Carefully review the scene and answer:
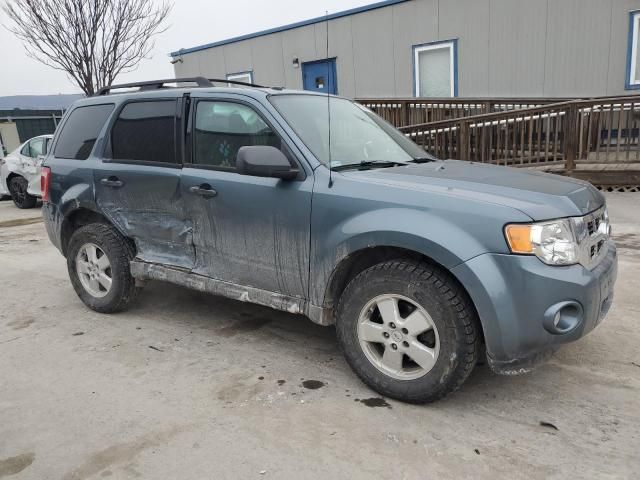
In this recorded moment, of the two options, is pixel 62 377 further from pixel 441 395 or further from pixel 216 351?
pixel 441 395

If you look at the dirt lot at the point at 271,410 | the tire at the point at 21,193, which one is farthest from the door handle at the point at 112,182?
the tire at the point at 21,193

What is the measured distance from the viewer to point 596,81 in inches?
406

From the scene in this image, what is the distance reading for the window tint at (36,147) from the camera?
11498mm

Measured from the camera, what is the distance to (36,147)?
458 inches

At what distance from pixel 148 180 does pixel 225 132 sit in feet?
2.55

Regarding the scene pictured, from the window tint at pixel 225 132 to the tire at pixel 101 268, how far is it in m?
1.15

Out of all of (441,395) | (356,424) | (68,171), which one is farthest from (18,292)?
(441,395)

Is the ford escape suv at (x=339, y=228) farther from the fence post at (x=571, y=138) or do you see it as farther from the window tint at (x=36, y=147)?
the window tint at (x=36, y=147)

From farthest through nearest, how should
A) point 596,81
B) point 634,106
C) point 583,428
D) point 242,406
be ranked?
point 596,81, point 634,106, point 242,406, point 583,428

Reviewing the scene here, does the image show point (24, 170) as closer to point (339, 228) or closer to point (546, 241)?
point (339, 228)

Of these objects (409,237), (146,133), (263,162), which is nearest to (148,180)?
(146,133)

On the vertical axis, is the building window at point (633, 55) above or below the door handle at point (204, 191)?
above

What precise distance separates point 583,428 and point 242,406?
6.05 ft

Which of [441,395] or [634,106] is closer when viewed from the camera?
[441,395]
